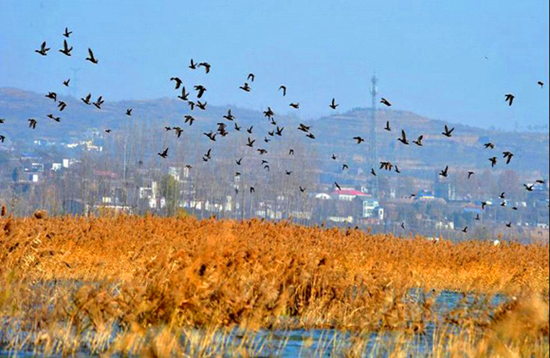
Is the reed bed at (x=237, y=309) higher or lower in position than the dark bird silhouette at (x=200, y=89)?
lower

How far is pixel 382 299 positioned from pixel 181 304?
3.95m

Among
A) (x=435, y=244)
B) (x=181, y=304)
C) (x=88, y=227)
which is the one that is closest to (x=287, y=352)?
(x=181, y=304)

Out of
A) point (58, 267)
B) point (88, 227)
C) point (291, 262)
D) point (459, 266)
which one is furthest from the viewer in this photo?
point (459, 266)

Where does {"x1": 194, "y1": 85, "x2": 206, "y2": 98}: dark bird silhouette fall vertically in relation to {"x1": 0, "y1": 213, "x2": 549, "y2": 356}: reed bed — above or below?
above

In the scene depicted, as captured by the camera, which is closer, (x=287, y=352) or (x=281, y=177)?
(x=287, y=352)

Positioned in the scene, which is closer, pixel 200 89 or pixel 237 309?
pixel 237 309

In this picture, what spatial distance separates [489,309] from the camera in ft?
56.3

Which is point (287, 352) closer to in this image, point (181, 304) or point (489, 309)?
point (181, 304)

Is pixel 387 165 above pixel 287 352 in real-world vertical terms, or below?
above

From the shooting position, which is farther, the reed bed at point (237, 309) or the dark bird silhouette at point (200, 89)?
the dark bird silhouette at point (200, 89)

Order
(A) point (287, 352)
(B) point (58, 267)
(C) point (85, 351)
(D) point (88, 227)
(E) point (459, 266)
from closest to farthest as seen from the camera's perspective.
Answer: (C) point (85, 351), (A) point (287, 352), (B) point (58, 267), (D) point (88, 227), (E) point (459, 266)

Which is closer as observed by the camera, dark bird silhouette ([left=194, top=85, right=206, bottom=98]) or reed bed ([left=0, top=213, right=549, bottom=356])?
reed bed ([left=0, top=213, right=549, bottom=356])

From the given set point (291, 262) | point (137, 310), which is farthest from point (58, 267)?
point (137, 310)

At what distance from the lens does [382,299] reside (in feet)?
60.6
